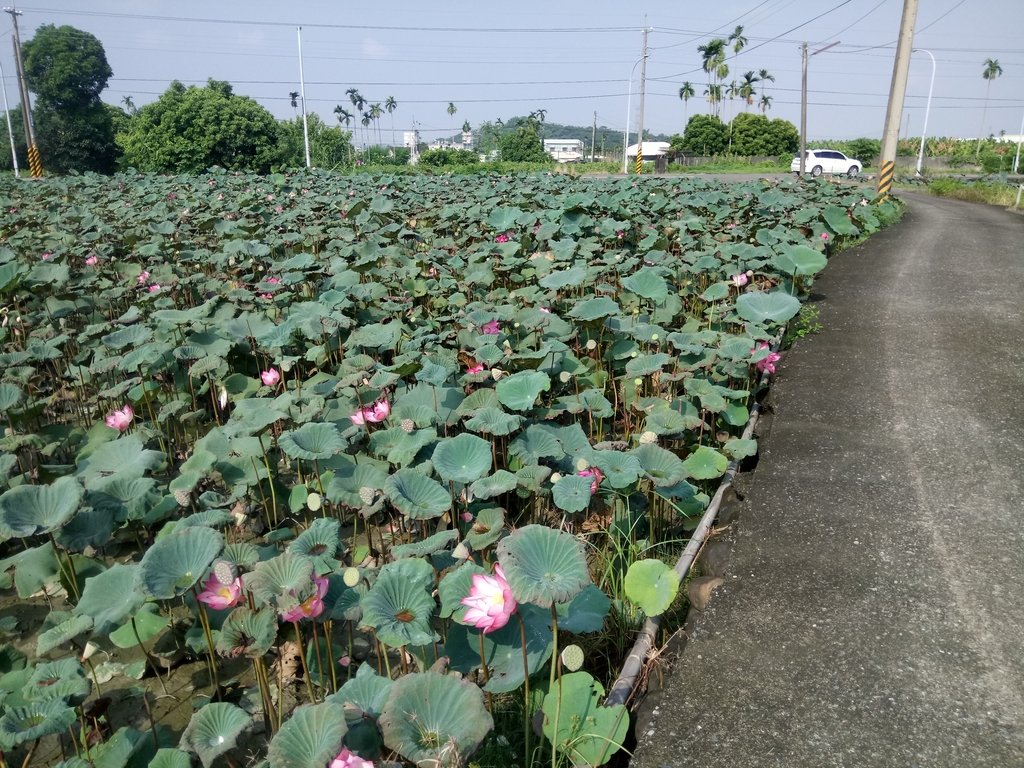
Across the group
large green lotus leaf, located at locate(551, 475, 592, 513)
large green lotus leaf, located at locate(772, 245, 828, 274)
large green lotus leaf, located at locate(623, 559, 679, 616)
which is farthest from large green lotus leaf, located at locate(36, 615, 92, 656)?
large green lotus leaf, located at locate(772, 245, 828, 274)

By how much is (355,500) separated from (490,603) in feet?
2.83

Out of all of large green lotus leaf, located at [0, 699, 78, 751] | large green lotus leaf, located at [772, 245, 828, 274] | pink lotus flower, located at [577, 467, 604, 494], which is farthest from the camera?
large green lotus leaf, located at [772, 245, 828, 274]

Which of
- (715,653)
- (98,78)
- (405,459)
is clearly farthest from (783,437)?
(98,78)

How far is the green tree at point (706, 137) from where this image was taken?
2100 inches

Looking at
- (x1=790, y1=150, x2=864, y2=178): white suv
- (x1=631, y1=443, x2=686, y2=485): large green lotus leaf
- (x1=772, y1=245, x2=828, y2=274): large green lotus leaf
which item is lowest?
(x1=631, y1=443, x2=686, y2=485): large green lotus leaf

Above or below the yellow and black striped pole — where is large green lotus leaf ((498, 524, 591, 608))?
below

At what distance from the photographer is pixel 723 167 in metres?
43.5

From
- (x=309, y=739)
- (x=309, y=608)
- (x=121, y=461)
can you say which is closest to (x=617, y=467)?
(x=309, y=608)

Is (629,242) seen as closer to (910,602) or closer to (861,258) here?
(861,258)

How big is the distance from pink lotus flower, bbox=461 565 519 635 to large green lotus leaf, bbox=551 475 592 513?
1.86 ft

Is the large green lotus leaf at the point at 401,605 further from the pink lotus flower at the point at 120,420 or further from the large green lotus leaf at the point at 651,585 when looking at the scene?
the pink lotus flower at the point at 120,420

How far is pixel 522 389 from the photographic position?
9.52 ft

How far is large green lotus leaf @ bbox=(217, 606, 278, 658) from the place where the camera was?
164cm

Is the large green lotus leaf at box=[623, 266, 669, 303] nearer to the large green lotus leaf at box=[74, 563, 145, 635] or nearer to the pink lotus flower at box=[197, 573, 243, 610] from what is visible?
the pink lotus flower at box=[197, 573, 243, 610]
